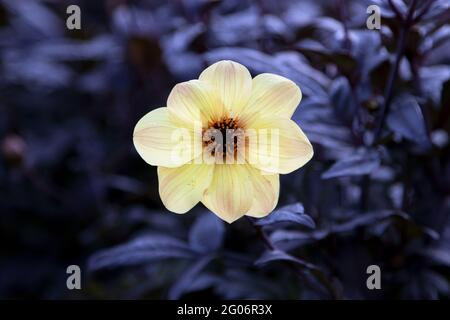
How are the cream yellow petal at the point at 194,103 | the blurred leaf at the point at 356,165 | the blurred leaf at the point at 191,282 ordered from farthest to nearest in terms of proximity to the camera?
1. the blurred leaf at the point at 191,282
2. the blurred leaf at the point at 356,165
3. the cream yellow petal at the point at 194,103

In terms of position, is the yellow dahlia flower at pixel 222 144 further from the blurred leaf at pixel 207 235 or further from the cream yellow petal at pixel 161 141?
the blurred leaf at pixel 207 235

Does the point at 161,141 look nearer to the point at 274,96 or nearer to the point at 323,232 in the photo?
the point at 274,96

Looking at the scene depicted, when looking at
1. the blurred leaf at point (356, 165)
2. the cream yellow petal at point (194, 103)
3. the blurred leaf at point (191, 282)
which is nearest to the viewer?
the cream yellow petal at point (194, 103)

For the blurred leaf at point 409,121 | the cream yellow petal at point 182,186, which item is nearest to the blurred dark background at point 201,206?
the blurred leaf at point 409,121

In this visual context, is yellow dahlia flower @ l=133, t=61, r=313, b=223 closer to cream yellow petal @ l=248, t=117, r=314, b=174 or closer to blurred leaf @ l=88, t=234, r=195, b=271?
cream yellow petal @ l=248, t=117, r=314, b=174

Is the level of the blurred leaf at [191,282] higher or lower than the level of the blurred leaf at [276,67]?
lower

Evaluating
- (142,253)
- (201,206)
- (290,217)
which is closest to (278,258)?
(290,217)
